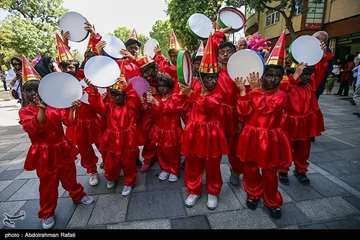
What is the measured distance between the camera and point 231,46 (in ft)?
12.2

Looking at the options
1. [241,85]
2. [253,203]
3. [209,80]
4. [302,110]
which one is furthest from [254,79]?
[253,203]

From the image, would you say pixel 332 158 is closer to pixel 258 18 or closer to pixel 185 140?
pixel 185 140

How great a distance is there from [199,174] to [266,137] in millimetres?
1026

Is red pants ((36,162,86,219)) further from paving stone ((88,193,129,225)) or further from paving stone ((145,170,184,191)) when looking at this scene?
paving stone ((145,170,184,191))

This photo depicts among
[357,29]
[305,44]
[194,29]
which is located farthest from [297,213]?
[357,29]

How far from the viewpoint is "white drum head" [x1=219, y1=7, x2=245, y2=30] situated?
4.54 metres

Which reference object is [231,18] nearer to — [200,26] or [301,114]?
[200,26]

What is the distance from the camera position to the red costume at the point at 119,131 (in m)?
3.35

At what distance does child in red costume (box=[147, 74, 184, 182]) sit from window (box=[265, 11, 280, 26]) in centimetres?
2199

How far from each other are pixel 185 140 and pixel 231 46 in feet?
5.41

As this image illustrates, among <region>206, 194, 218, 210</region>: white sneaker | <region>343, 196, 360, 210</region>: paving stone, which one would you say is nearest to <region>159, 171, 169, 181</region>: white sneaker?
<region>206, 194, 218, 210</region>: white sneaker

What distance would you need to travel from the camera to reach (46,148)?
275cm

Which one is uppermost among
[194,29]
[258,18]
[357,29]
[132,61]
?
[258,18]

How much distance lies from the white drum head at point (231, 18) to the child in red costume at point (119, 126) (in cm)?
230
